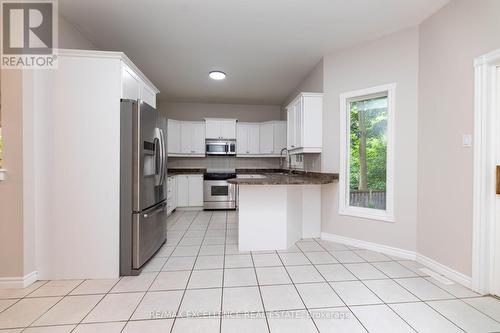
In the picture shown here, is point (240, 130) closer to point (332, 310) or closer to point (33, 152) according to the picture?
point (33, 152)

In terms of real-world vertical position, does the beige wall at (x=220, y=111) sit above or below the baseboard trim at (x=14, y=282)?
above

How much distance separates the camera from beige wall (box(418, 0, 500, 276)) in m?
2.14

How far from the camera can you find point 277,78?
4.53m

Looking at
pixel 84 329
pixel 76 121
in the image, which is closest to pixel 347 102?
pixel 76 121

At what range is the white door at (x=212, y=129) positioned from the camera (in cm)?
594

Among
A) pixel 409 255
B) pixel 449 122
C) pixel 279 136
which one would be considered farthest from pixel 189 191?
pixel 449 122

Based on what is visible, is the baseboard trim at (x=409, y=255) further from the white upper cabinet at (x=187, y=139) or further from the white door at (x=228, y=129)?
the white upper cabinet at (x=187, y=139)

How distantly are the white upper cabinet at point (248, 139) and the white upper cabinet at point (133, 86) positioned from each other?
3107 mm

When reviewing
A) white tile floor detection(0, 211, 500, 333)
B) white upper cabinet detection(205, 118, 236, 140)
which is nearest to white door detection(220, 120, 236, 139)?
white upper cabinet detection(205, 118, 236, 140)

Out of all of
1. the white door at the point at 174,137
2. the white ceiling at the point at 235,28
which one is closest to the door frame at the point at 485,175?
the white ceiling at the point at 235,28

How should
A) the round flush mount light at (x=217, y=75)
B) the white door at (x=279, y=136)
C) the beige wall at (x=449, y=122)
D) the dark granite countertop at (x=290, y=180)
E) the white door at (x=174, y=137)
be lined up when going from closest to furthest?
the beige wall at (x=449, y=122), the dark granite countertop at (x=290, y=180), the round flush mount light at (x=217, y=75), the white door at (x=174, y=137), the white door at (x=279, y=136)

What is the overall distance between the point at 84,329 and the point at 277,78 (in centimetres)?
442

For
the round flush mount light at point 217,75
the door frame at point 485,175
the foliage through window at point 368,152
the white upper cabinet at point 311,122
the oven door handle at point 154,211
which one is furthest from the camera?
the round flush mount light at point 217,75

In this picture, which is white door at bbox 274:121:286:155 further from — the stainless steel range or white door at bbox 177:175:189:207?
white door at bbox 177:175:189:207
